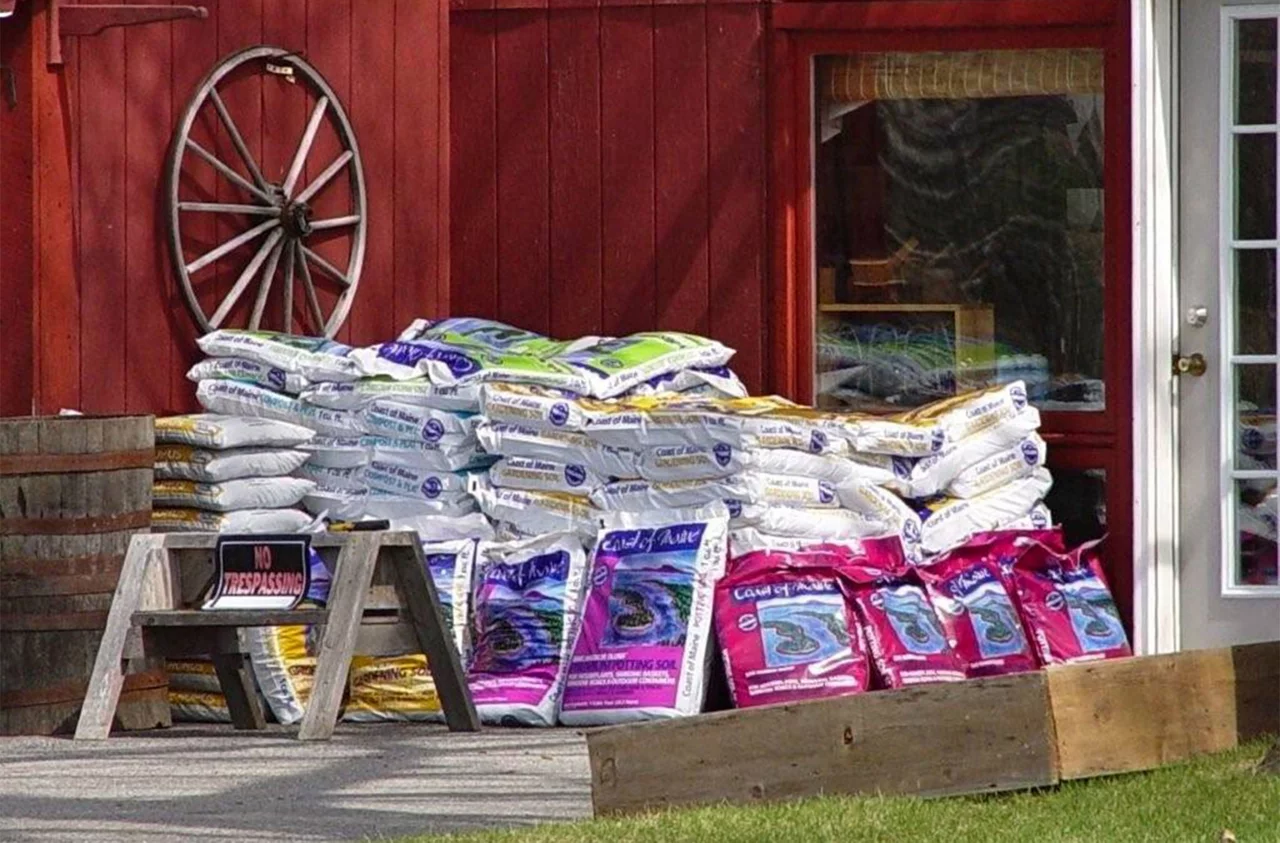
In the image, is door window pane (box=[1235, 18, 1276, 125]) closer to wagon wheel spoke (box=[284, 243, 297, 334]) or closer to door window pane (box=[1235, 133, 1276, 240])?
door window pane (box=[1235, 133, 1276, 240])

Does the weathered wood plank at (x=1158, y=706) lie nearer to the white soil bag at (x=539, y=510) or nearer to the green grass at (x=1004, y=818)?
the green grass at (x=1004, y=818)

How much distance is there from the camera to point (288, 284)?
9.98 meters

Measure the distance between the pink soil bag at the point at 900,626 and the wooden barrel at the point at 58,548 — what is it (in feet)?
7.35

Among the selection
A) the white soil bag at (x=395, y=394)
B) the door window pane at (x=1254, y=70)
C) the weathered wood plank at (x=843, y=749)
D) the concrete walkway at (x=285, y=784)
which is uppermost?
the door window pane at (x=1254, y=70)

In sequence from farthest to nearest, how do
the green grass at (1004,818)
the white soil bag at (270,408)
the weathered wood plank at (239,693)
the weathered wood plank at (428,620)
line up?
the white soil bag at (270,408) → the weathered wood plank at (239,693) → the weathered wood plank at (428,620) → the green grass at (1004,818)

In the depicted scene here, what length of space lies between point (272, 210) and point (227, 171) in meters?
0.26

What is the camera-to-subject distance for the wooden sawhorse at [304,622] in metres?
8.32

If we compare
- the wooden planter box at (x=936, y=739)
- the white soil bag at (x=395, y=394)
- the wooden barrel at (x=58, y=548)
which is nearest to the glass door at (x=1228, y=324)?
the wooden planter box at (x=936, y=739)

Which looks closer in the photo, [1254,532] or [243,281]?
[1254,532]

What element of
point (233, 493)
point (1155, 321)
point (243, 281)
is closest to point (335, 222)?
point (243, 281)

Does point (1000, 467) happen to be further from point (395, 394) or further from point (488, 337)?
point (395, 394)

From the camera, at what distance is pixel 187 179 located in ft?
31.4

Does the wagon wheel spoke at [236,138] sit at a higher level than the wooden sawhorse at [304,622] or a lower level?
higher

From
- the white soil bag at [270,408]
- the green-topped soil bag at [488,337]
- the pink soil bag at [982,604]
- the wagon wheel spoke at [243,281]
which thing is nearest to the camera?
the pink soil bag at [982,604]
